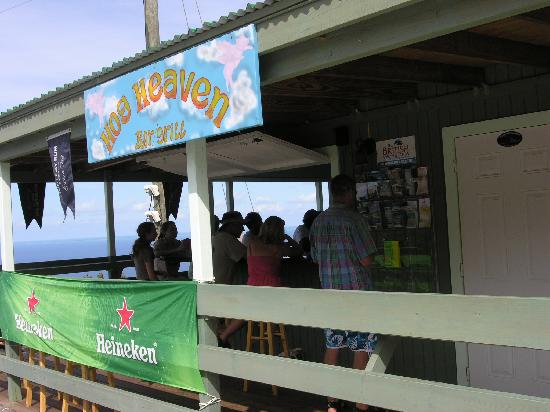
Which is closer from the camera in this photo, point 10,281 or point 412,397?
point 412,397

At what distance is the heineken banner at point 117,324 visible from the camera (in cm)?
495

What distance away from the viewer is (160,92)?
16.0 feet

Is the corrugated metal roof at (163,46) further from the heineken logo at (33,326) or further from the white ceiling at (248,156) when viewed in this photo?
the heineken logo at (33,326)

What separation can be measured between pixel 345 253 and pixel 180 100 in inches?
64.3

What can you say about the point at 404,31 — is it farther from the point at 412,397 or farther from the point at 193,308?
the point at 193,308

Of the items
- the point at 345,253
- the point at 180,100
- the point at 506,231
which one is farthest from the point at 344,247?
the point at 180,100

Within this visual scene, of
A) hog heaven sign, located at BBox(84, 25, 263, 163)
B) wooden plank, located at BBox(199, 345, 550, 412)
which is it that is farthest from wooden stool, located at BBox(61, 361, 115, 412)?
hog heaven sign, located at BBox(84, 25, 263, 163)

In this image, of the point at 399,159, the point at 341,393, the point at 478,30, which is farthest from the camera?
the point at 399,159

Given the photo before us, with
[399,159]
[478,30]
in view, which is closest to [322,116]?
[399,159]

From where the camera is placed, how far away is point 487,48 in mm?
4273

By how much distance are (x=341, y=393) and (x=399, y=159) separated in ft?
9.27

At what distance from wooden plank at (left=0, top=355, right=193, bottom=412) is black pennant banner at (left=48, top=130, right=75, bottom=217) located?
160 cm

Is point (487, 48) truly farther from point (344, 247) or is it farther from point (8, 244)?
point (8, 244)

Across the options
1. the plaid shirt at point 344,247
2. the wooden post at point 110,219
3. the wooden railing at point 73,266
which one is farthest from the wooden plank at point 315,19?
the wooden post at point 110,219
